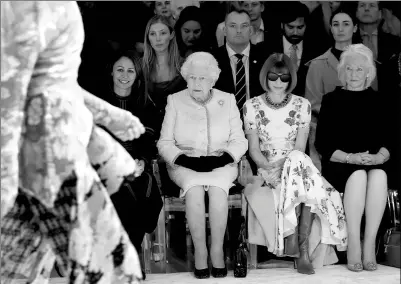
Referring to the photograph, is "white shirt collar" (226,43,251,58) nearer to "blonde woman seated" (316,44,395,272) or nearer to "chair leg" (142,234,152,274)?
"blonde woman seated" (316,44,395,272)

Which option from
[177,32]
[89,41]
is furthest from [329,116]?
[89,41]

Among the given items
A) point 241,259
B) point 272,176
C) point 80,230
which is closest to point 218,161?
point 272,176

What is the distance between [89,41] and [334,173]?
1.95m

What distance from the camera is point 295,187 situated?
4.91 metres

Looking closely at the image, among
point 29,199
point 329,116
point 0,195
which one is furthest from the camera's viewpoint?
point 329,116

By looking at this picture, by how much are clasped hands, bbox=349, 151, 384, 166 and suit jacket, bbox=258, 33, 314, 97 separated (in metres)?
0.75

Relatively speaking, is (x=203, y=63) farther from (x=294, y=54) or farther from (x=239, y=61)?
(x=294, y=54)

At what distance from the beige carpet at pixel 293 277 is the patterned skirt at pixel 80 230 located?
197cm

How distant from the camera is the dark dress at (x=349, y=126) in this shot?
5.19 metres

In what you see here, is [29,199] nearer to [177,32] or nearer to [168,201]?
[168,201]

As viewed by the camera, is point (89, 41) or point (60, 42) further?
point (89, 41)

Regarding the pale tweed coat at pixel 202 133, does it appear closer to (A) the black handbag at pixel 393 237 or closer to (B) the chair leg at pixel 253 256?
(B) the chair leg at pixel 253 256

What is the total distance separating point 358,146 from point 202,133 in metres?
1.08

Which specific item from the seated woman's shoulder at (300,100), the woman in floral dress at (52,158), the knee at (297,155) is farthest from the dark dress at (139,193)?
the woman in floral dress at (52,158)
